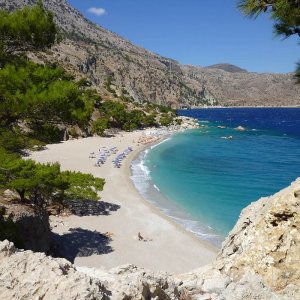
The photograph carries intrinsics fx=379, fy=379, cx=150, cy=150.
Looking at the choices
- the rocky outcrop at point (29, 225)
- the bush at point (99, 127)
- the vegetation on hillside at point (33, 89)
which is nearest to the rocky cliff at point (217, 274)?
the vegetation on hillside at point (33, 89)

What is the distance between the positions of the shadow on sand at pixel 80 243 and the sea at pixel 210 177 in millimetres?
6349

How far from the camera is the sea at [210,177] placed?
2722cm

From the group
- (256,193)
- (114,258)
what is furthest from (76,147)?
(114,258)

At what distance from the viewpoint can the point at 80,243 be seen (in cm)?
1867

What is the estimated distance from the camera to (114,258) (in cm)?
1756

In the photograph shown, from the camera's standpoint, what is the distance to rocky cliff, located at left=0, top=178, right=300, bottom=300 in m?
3.69

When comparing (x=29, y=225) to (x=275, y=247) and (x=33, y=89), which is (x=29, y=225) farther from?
(x=275, y=247)

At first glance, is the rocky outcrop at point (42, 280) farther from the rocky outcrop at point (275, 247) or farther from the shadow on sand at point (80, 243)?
the shadow on sand at point (80, 243)

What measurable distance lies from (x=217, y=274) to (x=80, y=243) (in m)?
13.5

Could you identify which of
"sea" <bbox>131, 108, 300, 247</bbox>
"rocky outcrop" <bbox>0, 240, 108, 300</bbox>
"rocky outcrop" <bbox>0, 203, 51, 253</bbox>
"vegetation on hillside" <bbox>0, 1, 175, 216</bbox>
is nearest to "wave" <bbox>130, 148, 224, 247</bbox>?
"sea" <bbox>131, 108, 300, 247</bbox>

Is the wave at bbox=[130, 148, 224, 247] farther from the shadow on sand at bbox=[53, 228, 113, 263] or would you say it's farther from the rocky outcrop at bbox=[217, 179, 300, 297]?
the rocky outcrop at bbox=[217, 179, 300, 297]

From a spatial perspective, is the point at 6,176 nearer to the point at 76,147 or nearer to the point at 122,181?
the point at 122,181

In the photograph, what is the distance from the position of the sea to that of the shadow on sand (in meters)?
6.35

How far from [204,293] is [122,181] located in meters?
30.4
